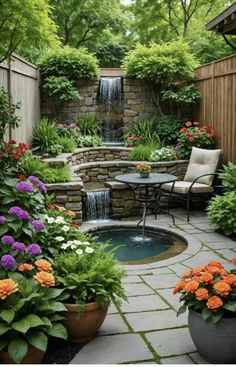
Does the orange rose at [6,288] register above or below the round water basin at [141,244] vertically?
above

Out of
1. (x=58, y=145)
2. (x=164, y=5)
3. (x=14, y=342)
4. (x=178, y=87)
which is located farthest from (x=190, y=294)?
(x=164, y=5)

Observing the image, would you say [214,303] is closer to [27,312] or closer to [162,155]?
[27,312]

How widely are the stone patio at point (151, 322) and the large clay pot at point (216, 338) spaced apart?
0.38 ft

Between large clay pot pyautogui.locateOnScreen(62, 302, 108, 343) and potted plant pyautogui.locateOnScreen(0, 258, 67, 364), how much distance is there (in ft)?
0.24

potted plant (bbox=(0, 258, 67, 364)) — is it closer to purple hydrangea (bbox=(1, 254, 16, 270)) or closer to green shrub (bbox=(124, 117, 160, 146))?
purple hydrangea (bbox=(1, 254, 16, 270))

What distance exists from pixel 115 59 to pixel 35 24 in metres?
11.2

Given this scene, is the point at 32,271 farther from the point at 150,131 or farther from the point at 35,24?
the point at 150,131

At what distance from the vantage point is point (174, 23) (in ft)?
48.3

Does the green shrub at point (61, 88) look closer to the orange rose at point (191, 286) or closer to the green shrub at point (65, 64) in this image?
the green shrub at point (65, 64)

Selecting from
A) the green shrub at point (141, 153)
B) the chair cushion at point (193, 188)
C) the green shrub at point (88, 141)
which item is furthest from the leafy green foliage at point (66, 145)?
the chair cushion at point (193, 188)

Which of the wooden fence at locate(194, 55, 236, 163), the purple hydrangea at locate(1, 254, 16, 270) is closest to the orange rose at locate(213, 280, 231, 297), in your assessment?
the purple hydrangea at locate(1, 254, 16, 270)

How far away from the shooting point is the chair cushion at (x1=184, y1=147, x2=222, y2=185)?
657 cm

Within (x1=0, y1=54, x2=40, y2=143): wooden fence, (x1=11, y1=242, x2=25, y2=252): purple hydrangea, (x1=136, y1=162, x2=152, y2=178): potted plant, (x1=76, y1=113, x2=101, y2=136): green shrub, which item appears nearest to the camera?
(x1=11, y1=242, x2=25, y2=252): purple hydrangea

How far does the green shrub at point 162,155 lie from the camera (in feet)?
24.1
